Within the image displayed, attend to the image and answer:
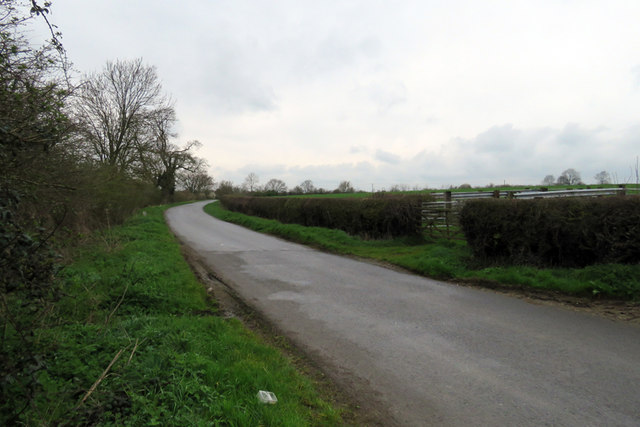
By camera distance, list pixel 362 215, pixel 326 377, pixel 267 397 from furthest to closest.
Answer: pixel 362 215
pixel 326 377
pixel 267 397

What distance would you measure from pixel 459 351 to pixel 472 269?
4974 millimetres

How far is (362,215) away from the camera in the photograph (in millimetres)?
16500

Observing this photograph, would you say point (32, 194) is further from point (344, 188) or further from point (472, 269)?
point (344, 188)

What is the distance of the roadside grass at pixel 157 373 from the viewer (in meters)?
3.00

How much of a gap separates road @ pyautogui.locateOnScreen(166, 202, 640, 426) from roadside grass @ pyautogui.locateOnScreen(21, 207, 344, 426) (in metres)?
0.81

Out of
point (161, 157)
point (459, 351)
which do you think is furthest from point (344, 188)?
point (459, 351)

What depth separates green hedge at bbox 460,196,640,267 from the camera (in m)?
7.36

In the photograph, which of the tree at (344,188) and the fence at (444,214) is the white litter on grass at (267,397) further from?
the tree at (344,188)

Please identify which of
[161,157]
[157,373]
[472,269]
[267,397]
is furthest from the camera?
[161,157]

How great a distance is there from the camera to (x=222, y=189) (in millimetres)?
84062

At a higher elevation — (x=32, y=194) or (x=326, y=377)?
(x=32, y=194)

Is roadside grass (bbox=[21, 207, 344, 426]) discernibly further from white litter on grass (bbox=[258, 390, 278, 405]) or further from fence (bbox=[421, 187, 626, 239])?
fence (bbox=[421, 187, 626, 239])

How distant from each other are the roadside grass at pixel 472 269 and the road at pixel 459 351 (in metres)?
0.81

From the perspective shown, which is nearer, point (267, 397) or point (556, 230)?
point (267, 397)
